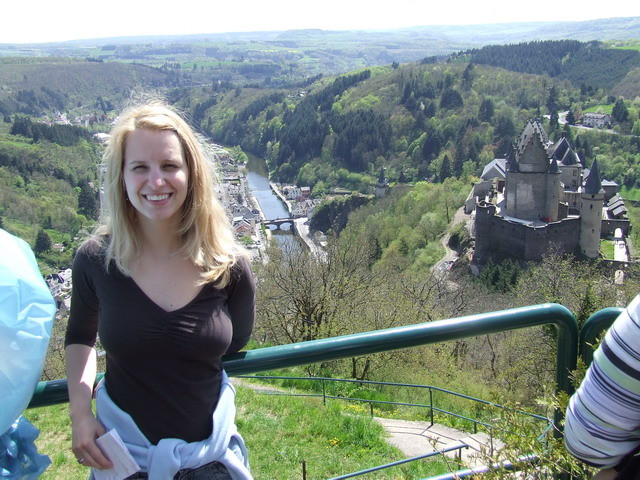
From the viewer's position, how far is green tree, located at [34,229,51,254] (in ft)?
139

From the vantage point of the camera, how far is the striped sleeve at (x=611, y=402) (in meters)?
1.07

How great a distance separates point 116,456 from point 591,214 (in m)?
24.2

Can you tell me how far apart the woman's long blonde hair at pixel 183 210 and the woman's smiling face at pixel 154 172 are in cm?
3

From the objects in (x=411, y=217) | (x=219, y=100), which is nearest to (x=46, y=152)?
(x=411, y=217)

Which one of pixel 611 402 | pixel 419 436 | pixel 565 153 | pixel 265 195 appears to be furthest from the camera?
pixel 265 195

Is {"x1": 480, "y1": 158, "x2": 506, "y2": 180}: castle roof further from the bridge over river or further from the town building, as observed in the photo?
the town building

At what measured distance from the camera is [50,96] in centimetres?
11738

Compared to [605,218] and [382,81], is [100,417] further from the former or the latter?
[382,81]

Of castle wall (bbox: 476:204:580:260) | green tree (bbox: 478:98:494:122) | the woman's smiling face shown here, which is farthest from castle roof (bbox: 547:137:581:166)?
green tree (bbox: 478:98:494:122)

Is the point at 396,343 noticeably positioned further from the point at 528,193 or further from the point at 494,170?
the point at 494,170

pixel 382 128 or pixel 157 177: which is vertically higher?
pixel 157 177

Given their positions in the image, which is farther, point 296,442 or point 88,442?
point 296,442

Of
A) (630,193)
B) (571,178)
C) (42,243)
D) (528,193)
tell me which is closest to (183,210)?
(528,193)

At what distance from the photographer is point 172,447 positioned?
1511 mm
